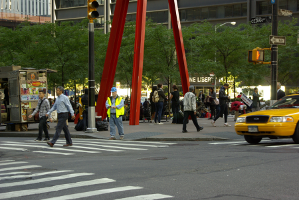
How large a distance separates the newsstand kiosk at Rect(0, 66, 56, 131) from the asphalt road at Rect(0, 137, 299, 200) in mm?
8574

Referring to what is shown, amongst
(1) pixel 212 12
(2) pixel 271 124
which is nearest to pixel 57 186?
(2) pixel 271 124

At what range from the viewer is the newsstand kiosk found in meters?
20.3

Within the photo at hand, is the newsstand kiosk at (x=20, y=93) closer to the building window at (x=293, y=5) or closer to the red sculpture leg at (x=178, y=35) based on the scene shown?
the red sculpture leg at (x=178, y=35)

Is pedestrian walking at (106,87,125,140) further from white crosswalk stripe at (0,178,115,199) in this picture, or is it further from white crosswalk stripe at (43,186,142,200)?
white crosswalk stripe at (43,186,142,200)

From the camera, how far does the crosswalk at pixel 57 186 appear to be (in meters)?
6.15

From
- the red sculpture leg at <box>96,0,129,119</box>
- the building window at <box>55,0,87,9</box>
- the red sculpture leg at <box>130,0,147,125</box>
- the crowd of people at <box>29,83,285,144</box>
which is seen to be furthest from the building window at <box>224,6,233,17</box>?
the red sculpture leg at <box>130,0,147,125</box>

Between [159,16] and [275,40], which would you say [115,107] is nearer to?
[275,40]

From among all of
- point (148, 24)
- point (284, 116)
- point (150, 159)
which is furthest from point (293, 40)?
point (150, 159)

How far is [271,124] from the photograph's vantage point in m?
12.0

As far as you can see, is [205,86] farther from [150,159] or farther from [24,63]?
[150,159]

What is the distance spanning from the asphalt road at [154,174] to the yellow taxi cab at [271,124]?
0.56 m

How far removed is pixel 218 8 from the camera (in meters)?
64.7

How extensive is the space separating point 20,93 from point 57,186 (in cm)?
1424

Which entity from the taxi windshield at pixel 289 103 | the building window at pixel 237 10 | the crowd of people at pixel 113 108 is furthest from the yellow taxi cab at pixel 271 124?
the building window at pixel 237 10
